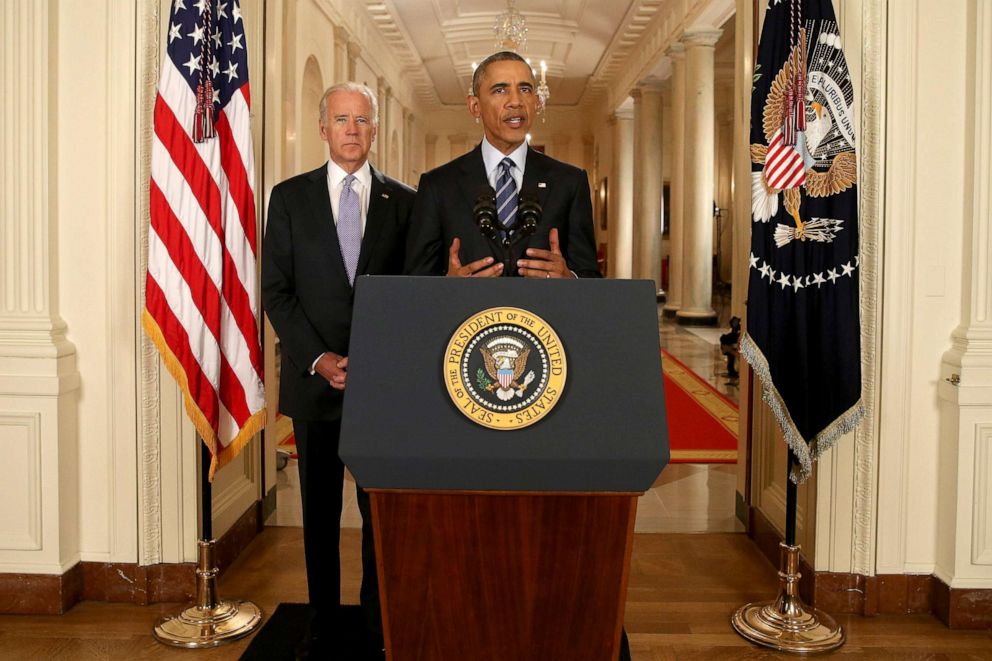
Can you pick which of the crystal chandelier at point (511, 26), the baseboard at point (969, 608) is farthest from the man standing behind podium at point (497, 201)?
the crystal chandelier at point (511, 26)

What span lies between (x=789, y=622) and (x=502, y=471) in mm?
2178

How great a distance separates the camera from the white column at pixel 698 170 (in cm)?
1441

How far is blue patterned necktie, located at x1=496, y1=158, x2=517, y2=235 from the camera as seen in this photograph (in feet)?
8.87

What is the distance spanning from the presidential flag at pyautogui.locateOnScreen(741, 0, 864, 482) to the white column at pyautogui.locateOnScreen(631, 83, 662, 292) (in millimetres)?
15007

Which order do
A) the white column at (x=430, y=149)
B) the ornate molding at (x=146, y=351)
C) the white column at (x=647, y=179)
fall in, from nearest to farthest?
1. the ornate molding at (x=146, y=351)
2. the white column at (x=647, y=179)
3. the white column at (x=430, y=149)

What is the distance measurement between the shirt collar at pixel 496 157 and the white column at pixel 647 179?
16011 mm

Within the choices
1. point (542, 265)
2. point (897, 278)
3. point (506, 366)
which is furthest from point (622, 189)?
point (506, 366)

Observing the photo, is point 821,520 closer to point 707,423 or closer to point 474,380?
point 474,380

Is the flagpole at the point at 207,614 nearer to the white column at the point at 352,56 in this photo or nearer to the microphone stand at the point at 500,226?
the microphone stand at the point at 500,226

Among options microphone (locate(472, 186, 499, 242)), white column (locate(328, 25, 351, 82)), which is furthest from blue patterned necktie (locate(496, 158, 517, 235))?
white column (locate(328, 25, 351, 82))

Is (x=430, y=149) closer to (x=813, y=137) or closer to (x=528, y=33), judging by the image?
(x=528, y=33)

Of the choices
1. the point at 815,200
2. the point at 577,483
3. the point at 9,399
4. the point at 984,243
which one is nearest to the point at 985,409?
the point at 984,243

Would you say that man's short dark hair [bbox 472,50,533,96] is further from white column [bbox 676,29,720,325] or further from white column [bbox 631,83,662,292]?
white column [bbox 631,83,662,292]

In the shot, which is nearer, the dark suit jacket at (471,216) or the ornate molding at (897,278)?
the dark suit jacket at (471,216)
